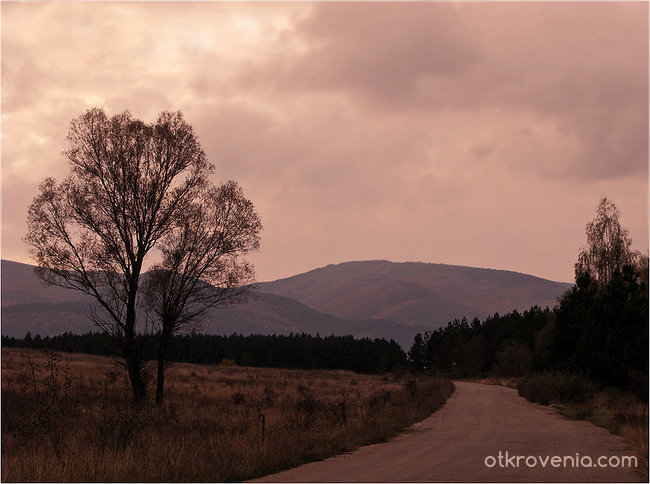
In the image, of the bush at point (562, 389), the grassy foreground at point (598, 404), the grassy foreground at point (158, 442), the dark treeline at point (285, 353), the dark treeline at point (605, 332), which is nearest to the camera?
the grassy foreground at point (158, 442)

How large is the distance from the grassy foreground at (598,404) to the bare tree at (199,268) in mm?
15847

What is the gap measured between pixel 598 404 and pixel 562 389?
5.17m

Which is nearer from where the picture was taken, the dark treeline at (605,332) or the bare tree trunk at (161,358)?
the bare tree trunk at (161,358)

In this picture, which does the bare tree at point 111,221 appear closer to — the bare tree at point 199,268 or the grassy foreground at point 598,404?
the bare tree at point 199,268

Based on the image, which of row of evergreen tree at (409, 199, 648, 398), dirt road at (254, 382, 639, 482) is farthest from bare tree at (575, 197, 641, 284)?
dirt road at (254, 382, 639, 482)

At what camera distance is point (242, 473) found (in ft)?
40.9

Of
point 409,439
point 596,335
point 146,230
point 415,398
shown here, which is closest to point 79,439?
point 409,439

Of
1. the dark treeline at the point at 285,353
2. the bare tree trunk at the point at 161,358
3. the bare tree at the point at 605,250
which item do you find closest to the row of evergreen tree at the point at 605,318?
the bare tree at the point at 605,250

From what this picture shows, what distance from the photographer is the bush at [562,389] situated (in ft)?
109

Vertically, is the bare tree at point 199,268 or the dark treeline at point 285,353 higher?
the bare tree at point 199,268

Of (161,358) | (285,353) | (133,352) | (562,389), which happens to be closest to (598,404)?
(562,389)

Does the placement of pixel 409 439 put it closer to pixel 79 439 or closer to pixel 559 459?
pixel 559 459

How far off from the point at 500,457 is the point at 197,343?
138m

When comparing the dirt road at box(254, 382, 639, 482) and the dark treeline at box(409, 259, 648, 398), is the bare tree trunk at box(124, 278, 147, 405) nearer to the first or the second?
the dirt road at box(254, 382, 639, 482)
